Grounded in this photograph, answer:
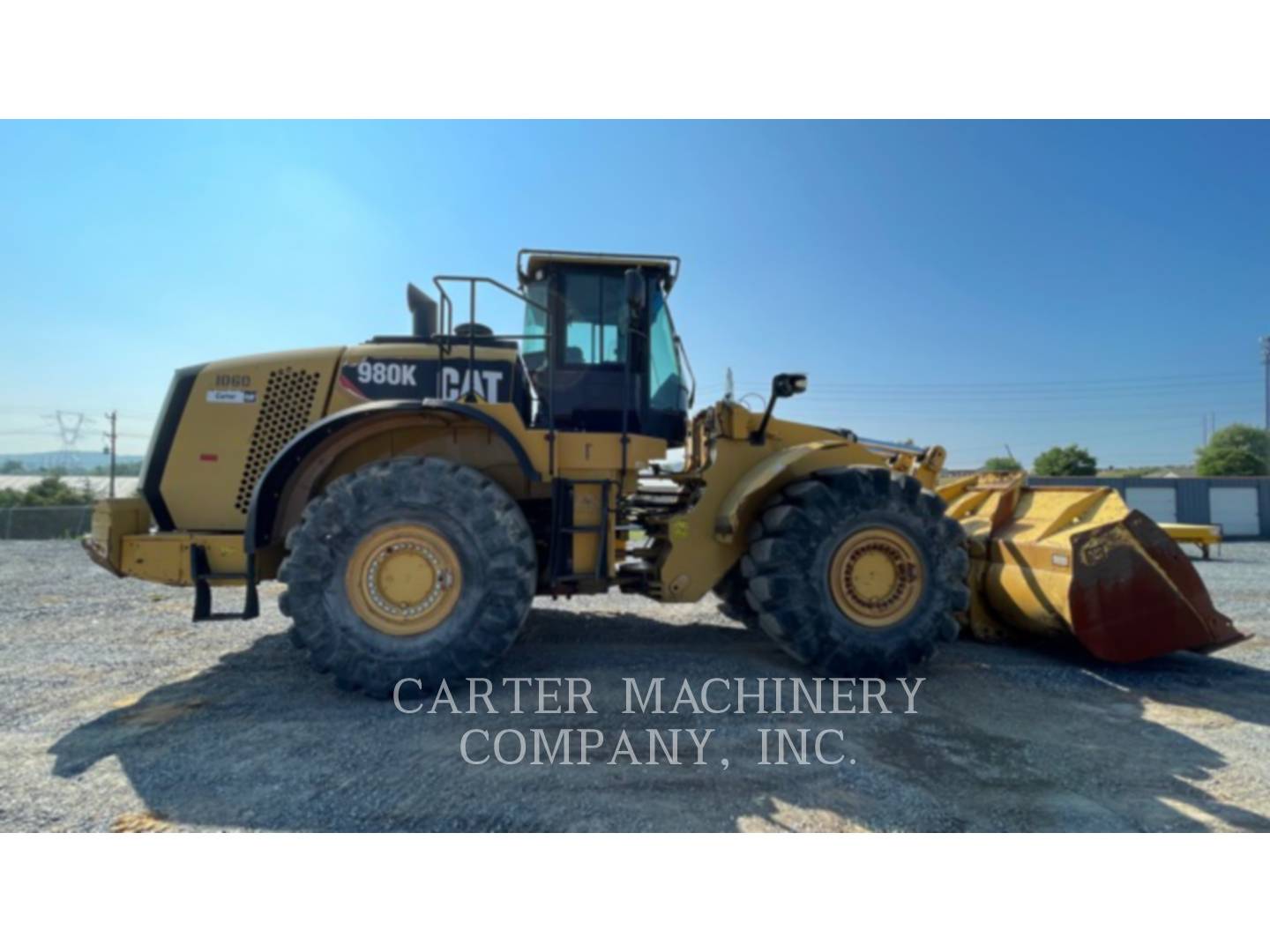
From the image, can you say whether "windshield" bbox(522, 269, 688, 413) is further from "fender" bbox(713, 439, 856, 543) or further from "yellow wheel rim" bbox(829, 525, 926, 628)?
"yellow wheel rim" bbox(829, 525, 926, 628)

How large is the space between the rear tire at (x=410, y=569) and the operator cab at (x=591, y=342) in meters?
1.18

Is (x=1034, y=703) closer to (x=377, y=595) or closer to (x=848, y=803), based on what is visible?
(x=848, y=803)

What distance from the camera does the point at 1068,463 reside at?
→ 1501 inches

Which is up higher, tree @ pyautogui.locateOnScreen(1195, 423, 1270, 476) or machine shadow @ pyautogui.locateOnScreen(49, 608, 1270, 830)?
tree @ pyautogui.locateOnScreen(1195, 423, 1270, 476)

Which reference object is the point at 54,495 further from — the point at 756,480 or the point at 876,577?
the point at 876,577

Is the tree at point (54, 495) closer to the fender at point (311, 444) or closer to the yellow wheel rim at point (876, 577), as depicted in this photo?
the fender at point (311, 444)

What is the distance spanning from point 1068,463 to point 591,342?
41.4 m

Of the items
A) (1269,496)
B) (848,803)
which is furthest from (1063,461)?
(848,803)

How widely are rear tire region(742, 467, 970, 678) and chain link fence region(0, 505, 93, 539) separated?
74.2 feet

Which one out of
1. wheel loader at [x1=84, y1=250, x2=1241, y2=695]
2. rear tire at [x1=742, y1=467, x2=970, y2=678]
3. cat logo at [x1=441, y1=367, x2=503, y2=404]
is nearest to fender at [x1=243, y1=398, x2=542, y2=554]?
wheel loader at [x1=84, y1=250, x2=1241, y2=695]

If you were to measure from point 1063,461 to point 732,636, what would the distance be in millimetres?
40139

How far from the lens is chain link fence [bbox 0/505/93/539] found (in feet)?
65.1

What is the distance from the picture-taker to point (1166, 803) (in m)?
3.11

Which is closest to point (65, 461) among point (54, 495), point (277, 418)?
point (54, 495)
